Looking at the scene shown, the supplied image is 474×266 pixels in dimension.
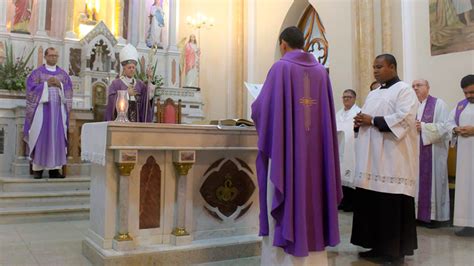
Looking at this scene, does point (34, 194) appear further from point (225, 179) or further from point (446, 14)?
point (446, 14)

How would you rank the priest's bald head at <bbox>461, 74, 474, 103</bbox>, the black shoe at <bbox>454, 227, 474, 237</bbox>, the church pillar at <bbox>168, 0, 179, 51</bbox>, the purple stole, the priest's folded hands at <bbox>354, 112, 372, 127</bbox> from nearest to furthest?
the priest's folded hands at <bbox>354, 112, 372, 127</bbox>
the black shoe at <bbox>454, 227, 474, 237</bbox>
the priest's bald head at <bbox>461, 74, 474, 103</bbox>
the purple stole
the church pillar at <bbox>168, 0, 179, 51</bbox>

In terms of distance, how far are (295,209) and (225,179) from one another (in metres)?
1.07

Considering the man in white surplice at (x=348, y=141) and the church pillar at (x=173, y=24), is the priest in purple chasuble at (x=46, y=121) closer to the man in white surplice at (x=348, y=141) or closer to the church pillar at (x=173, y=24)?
the church pillar at (x=173, y=24)

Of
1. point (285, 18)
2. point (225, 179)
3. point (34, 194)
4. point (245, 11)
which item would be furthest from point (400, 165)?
point (245, 11)

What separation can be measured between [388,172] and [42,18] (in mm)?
7389

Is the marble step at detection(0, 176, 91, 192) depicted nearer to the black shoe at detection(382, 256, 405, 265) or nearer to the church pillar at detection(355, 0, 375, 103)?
the black shoe at detection(382, 256, 405, 265)

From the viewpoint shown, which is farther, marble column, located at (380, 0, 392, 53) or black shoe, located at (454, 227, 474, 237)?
marble column, located at (380, 0, 392, 53)

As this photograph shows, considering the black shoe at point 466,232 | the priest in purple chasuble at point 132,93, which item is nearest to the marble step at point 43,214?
the priest in purple chasuble at point 132,93

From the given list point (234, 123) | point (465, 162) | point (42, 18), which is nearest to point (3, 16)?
point (42, 18)

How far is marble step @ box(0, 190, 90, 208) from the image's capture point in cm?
505

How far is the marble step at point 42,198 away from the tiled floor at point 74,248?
49 centimetres

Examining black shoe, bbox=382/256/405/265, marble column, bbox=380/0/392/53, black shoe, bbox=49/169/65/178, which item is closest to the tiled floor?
black shoe, bbox=382/256/405/265

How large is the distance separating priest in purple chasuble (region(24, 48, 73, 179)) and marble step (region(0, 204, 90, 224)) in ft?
2.74

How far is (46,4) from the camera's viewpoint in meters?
8.28
